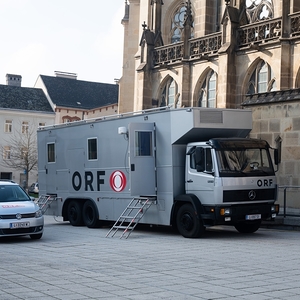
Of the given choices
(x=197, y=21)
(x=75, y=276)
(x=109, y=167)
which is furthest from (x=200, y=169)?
(x=197, y=21)

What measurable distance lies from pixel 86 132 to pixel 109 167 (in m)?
1.69

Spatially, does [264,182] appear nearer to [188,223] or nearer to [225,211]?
[225,211]

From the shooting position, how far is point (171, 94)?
118ft

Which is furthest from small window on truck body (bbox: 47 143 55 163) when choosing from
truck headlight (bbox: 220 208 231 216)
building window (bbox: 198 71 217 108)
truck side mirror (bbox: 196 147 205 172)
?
building window (bbox: 198 71 217 108)

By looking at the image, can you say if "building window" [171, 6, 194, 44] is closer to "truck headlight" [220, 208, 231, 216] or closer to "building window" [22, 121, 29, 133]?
"truck headlight" [220, 208, 231, 216]

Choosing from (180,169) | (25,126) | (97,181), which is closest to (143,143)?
(180,169)

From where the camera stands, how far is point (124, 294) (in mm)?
8602

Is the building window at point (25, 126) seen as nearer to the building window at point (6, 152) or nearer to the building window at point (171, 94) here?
the building window at point (6, 152)

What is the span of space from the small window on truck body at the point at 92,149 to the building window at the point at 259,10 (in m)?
15.0

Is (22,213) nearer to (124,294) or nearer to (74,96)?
(124,294)

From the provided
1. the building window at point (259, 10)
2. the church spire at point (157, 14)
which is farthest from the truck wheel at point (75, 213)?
the church spire at point (157, 14)

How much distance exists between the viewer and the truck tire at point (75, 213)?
20406 millimetres

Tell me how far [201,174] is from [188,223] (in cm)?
127

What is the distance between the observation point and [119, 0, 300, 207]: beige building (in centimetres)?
2036
